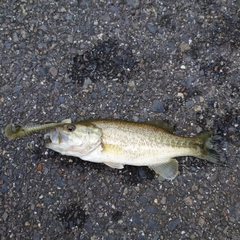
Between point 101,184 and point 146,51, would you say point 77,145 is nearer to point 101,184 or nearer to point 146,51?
point 101,184

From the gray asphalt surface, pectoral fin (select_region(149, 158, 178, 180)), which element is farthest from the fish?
the gray asphalt surface

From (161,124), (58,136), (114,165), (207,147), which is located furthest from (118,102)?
(207,147)

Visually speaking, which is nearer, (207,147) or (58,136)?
(58,136)

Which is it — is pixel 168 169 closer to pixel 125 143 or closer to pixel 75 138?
pixel 125 143

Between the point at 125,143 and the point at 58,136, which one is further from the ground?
the point at 58,136

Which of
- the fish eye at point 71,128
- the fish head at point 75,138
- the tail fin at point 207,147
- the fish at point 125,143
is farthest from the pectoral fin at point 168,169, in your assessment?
the fish eye at point 71,128

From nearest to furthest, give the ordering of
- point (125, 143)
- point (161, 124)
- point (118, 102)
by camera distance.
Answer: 1. point (125, 143)
2. point (161, 124)
3. point (118, 102)

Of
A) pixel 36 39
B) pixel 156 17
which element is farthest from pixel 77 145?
pixel 156 17

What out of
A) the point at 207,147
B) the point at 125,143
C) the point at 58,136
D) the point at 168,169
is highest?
the point at 58,136
